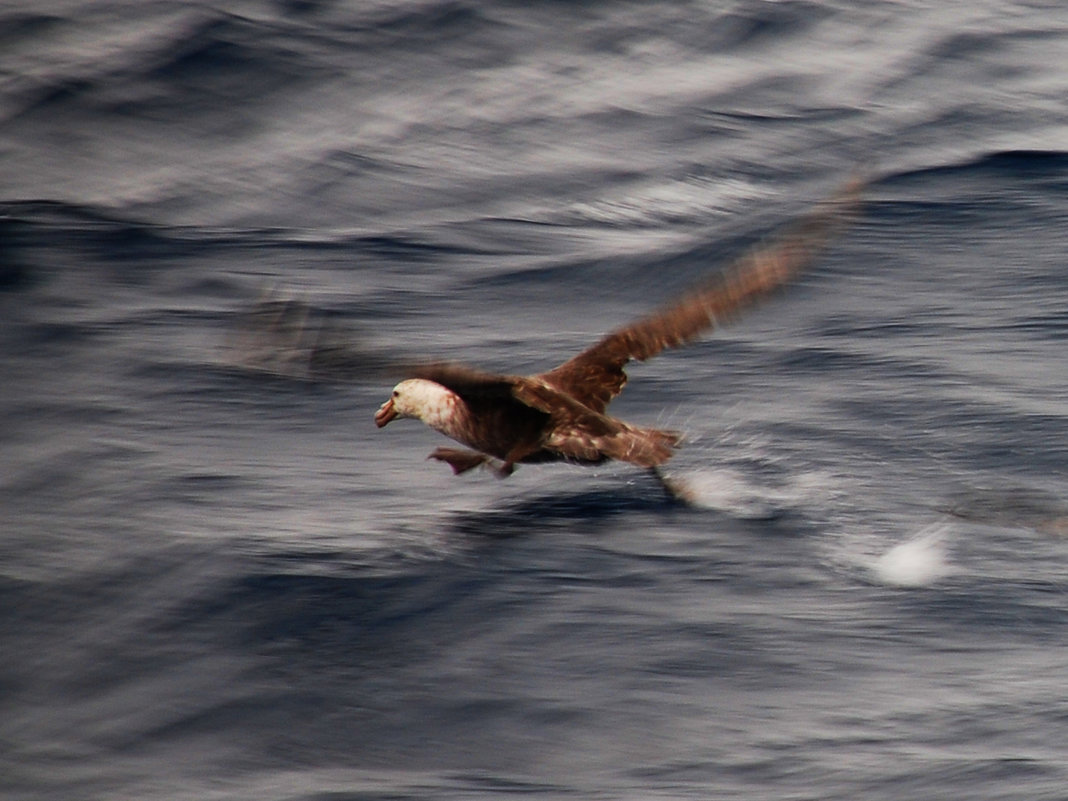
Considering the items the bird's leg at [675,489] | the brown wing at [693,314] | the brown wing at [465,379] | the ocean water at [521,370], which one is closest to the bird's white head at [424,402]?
the brown wing at [465,379]

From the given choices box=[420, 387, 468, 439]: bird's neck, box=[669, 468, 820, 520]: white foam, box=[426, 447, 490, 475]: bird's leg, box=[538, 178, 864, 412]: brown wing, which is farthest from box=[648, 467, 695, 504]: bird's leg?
box=[420, 387, 468, 439]: bird's neck

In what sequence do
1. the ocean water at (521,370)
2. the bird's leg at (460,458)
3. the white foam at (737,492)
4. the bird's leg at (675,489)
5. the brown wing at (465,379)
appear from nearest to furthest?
the ocean water at (521,370)
the brown wing at (465,379)
the white foam at (737,492)
the bird's leg at (675,489)
the bird's leg at (460,458)

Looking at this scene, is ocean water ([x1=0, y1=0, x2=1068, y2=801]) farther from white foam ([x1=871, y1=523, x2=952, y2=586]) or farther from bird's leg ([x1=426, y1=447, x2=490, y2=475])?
bird's leg ([x1=426, y1=447, x2=490, y2=475])

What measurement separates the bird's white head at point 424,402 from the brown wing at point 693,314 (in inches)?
25.1

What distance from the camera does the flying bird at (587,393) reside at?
9227 millimetres

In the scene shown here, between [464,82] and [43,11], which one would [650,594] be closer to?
[464,82]

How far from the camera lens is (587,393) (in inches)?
388

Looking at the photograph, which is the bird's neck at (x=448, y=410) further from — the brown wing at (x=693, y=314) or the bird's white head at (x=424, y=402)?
the brown wing at (x=693, y=314)

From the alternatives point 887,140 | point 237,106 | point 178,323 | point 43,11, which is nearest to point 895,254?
point 887,140

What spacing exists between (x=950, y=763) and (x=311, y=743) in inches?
102

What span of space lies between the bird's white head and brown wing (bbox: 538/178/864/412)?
2.09 ft

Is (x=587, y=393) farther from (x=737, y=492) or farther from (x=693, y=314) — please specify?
(x=737, y=492)

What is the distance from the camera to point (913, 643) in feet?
24.7

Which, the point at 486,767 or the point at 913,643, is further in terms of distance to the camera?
the point at 913,643
